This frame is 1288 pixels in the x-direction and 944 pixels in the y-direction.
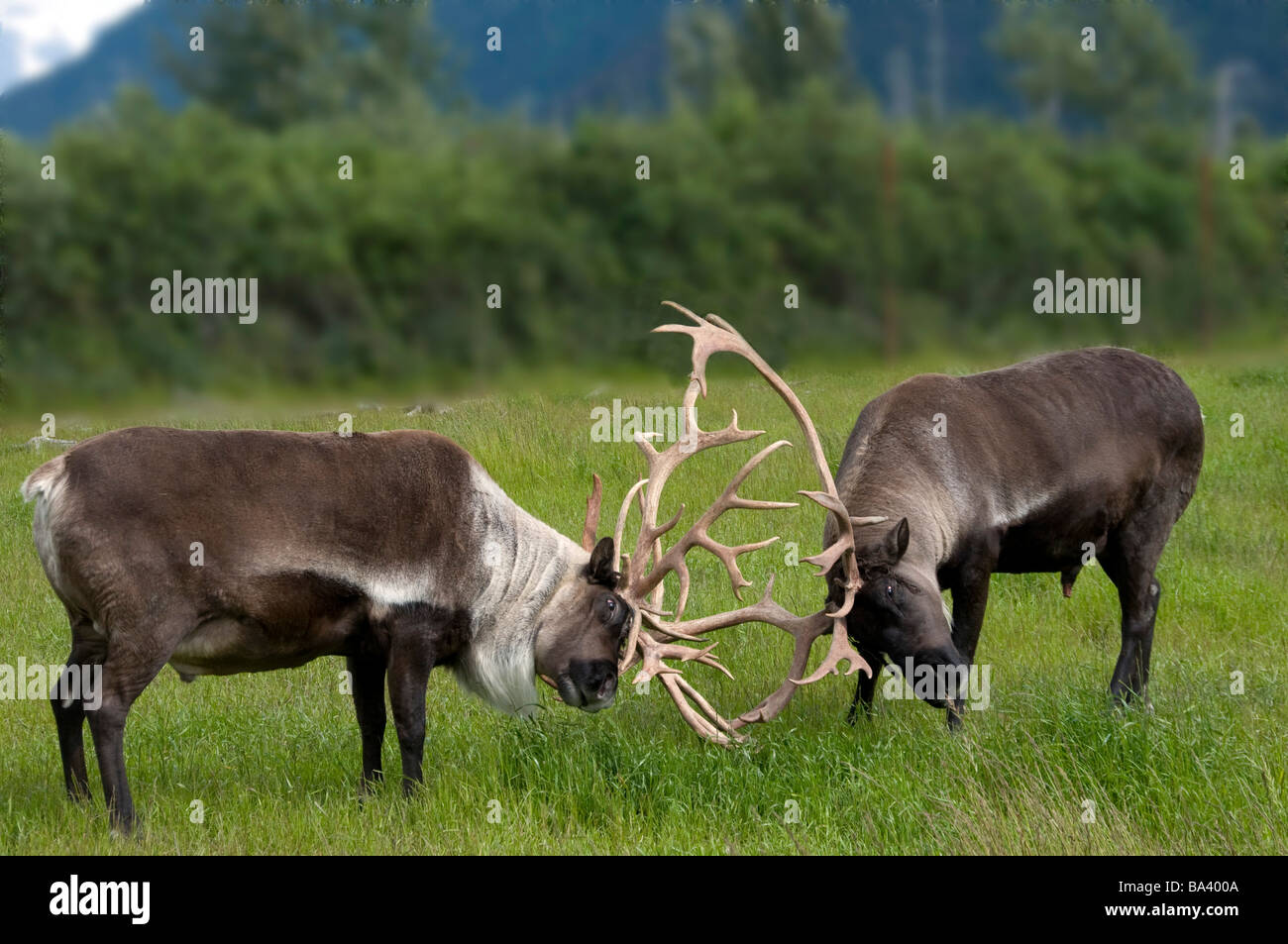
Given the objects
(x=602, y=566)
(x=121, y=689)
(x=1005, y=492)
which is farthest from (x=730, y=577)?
(x=121, y=689)

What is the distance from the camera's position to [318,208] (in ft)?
44.3

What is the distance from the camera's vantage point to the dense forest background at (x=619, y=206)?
40.8ft

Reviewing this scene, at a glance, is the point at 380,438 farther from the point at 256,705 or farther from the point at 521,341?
the point at 521,341

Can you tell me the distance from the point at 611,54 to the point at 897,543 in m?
34.4

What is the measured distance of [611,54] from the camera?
38.8 meters

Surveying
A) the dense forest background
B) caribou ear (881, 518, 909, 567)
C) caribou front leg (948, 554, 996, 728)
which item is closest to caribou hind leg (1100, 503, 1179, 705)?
caribou front leg (948, 554, 996, 728)

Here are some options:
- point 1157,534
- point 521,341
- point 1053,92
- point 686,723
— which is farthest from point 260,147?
point 1053,92

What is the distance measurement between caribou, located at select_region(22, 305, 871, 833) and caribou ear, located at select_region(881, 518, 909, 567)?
0.21 meters

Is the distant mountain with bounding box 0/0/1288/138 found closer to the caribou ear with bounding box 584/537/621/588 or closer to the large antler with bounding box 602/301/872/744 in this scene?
the large antler with bounding box 602/301/872/744

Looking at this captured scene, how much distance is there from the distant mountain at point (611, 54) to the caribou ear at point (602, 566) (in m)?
5.56

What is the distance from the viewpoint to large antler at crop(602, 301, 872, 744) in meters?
6.77

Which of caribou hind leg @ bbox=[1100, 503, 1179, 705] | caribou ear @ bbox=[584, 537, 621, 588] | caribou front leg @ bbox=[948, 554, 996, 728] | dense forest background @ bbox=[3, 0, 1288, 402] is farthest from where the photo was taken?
dense forest background @ bbox=[3, 0, 1288, 402]

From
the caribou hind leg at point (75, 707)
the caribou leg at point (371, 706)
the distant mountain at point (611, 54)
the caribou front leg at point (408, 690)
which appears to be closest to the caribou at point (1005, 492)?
the caribou front leg at point (408, 690)

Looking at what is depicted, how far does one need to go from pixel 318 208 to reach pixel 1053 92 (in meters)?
13.1
